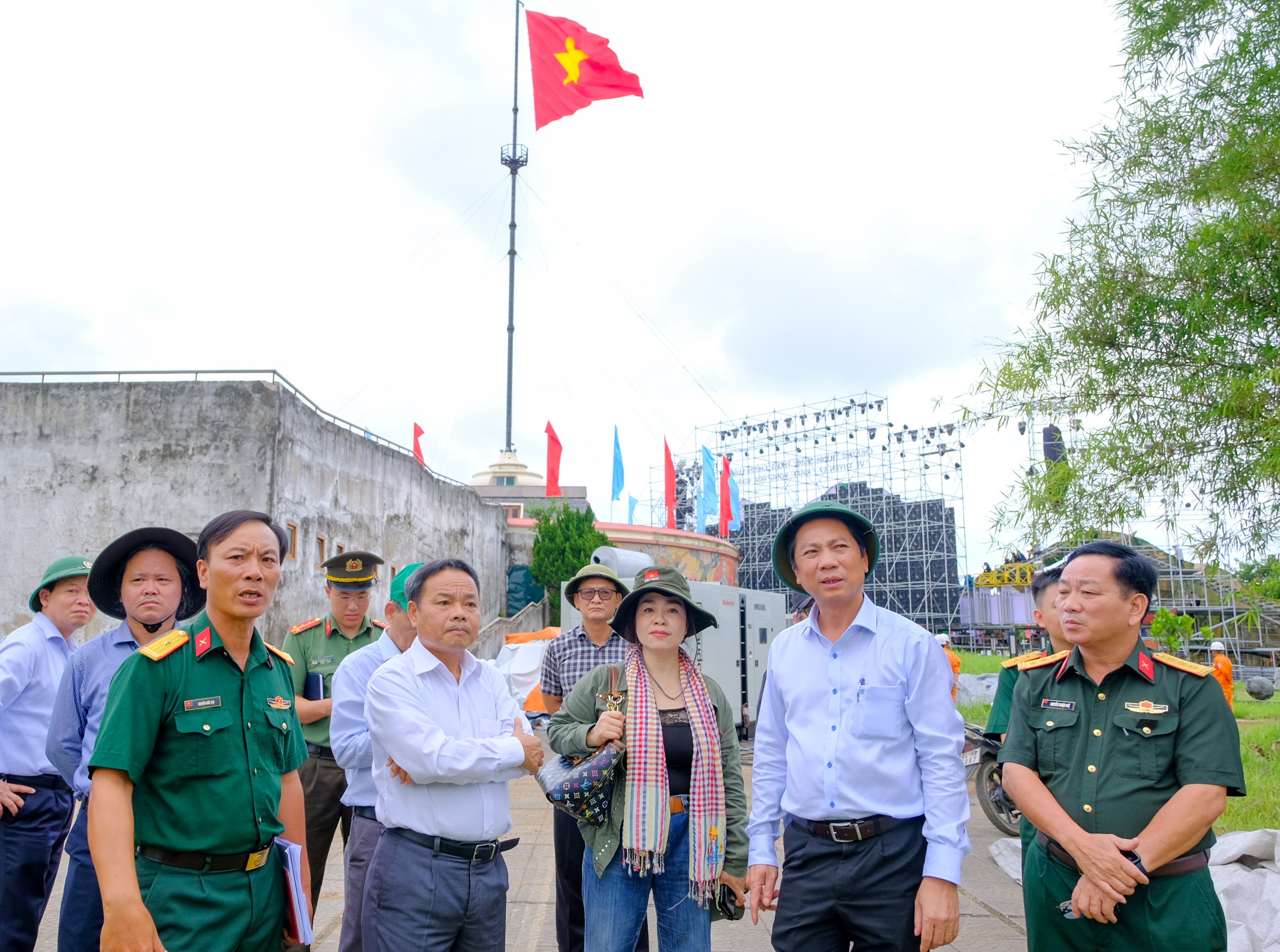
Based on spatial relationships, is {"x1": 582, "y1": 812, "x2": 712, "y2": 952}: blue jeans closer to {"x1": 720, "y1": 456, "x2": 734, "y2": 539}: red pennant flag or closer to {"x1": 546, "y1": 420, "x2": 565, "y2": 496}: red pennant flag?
{"x1": 546, "y1": 420, "x2": 565, "y2": 496}: red pennant flag

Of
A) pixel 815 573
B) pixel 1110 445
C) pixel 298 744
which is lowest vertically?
pixel 298 744

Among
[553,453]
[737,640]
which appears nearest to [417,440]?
[553,453]

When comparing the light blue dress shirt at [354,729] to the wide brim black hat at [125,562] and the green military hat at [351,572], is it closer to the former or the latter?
the wide brim black hat at [125,562]

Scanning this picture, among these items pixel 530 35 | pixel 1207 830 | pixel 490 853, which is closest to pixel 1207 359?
pixel 1207 830

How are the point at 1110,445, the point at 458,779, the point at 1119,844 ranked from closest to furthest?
the point at 1119,844
the point at 458,779
the point at 1110,445

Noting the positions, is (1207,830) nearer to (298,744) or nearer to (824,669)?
(824,669)

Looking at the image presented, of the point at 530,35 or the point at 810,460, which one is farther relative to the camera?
the point at 810,460

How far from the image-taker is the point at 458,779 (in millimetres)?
2693

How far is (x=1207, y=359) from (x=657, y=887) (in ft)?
16.7

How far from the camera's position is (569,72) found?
16953mm

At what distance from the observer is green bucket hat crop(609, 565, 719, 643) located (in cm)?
323

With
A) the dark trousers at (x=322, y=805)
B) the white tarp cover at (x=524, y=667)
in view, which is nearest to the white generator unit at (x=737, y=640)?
the white tarp cover at (x=524, y=667)

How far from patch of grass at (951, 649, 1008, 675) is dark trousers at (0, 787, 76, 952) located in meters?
18.3

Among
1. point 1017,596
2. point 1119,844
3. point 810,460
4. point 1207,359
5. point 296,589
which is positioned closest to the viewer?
point 1119,844
